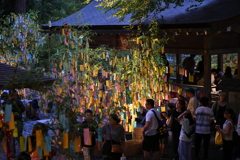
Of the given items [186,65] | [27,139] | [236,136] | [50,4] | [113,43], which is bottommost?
[236,136]

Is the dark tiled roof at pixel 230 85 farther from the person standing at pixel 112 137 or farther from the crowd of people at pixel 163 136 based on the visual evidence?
the person standing at pixel 112 137

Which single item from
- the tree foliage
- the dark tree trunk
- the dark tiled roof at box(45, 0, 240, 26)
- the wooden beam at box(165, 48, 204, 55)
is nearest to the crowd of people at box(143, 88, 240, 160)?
the wooden beam at box(165, 48, 204, 55)

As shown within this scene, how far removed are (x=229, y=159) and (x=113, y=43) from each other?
5.72m

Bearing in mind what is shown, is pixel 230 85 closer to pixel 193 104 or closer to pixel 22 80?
pixel 193 104

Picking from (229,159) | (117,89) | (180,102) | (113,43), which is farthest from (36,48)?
(229,159)

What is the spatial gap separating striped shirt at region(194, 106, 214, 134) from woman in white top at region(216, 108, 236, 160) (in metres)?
0.38

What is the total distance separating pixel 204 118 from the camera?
7.11 meters

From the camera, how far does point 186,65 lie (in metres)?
10.4

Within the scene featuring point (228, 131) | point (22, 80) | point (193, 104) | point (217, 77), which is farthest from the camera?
point (217, 77)

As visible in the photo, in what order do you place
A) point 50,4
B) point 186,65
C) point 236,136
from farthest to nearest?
1. point 50,4
2. point 186,65
3. point 236,136

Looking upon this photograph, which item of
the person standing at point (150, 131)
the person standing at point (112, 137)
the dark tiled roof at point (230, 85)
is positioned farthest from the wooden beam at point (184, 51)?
the person standing at point (112, 137)

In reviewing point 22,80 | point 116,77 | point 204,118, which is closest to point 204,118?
point 204,118

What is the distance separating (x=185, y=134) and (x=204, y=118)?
58 cm

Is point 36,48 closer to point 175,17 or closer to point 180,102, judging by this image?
point 175,17
